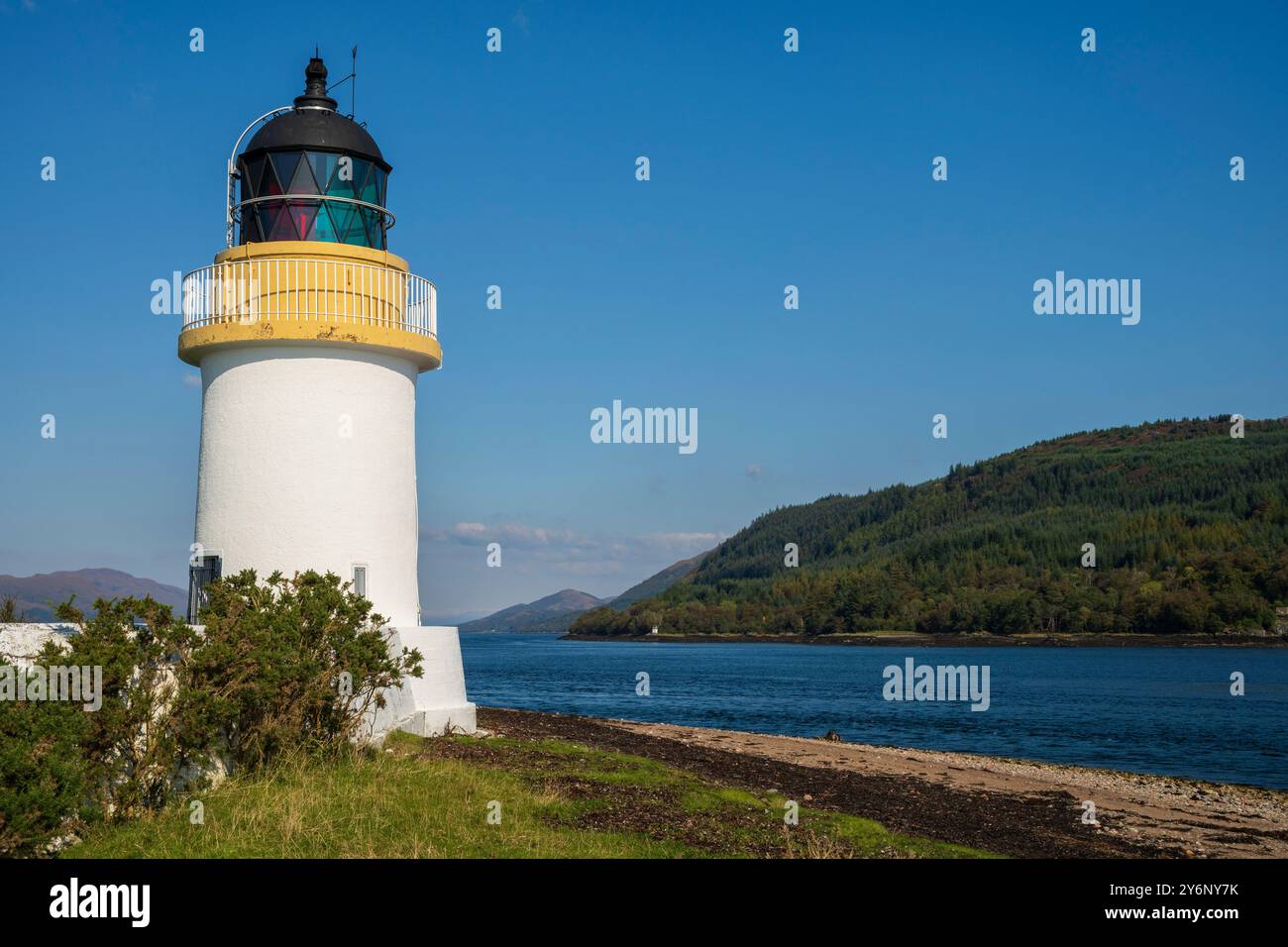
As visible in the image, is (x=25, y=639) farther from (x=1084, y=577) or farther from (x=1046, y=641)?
(x=1084, y=577)

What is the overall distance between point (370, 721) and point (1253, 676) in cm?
7036

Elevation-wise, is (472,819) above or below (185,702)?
below

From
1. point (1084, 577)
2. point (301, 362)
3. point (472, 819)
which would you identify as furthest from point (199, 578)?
point (1084, 577)

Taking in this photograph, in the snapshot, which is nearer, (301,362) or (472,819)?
(472,819)

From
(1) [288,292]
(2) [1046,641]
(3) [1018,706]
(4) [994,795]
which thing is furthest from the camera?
(2) [1046,641]

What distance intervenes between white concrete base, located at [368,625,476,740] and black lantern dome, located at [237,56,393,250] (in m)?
5.94

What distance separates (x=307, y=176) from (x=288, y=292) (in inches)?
66.3

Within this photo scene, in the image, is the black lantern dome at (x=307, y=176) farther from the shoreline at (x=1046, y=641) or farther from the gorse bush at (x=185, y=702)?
the shoreline at (x=1046, y=641)

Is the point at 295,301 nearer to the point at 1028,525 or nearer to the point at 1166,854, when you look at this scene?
the point at 1166,854

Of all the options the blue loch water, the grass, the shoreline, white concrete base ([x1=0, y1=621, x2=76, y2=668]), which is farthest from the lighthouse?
the shoreline

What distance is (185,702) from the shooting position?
38.8 feet

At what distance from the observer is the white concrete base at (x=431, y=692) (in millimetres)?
16797
